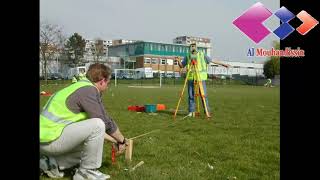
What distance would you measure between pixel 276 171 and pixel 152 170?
180cm

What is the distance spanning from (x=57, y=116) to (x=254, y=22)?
7.07 metres

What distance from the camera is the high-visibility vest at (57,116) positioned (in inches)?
210

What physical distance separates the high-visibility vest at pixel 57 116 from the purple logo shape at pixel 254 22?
18.2ft

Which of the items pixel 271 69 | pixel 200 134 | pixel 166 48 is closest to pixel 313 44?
pixel 200 134

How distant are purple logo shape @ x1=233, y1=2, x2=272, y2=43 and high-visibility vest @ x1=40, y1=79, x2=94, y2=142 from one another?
5555 millimetres

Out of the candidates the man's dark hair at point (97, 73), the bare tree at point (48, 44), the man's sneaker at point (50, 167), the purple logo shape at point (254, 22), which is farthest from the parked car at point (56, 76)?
the man's dark hair at point (97, 73)

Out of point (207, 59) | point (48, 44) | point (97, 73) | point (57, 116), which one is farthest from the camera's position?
point (48, 44)

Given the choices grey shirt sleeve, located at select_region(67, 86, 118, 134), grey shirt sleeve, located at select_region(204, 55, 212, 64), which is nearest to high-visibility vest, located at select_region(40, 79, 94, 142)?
grey shirt sleeve, located at select_region(67, 86, 118, 134)

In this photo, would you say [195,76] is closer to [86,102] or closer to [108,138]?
[108,138]

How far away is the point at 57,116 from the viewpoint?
17.7 feet

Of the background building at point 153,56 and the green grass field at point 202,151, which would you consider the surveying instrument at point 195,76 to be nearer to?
the green grass field at point 202,151

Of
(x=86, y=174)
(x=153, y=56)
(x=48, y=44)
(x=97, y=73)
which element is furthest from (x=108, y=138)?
(x=153, y=56)
